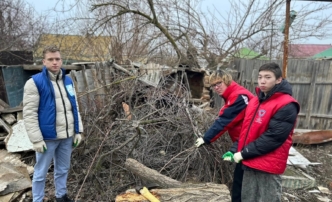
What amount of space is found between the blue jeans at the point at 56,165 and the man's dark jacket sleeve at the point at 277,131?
2.05m

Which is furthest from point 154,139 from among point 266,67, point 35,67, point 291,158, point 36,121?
point 35,67

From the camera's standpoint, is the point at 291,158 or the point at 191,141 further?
the point at 291,158

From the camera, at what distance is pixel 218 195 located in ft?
7.97

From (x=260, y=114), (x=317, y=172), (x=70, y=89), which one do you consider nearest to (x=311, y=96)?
(x=317, y=172)

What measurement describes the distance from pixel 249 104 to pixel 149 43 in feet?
22.7

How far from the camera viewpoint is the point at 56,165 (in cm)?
284

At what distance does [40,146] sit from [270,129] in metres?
2.21

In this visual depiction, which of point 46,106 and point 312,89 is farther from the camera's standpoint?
point 312,89

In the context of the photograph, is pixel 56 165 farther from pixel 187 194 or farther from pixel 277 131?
pixel 277 131

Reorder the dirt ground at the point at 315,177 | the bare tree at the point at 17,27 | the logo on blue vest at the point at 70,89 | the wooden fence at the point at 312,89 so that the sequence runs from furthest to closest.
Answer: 1. the bare tree at the point at 17,27
2. the wooden fence at the point at 312,89
3. the dirt ground at the point at 315,177
4. the logo on blue vest at the point at 70,89

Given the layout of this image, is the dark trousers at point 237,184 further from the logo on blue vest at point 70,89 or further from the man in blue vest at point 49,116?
the logo on blue vest at point 70,89

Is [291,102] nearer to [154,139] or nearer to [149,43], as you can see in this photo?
[154,139]

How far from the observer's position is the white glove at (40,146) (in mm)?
2426

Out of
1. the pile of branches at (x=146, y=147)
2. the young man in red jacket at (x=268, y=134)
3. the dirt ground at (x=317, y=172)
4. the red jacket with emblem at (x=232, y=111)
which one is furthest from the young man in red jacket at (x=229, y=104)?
the dirt ground at (x=317, y=172)
